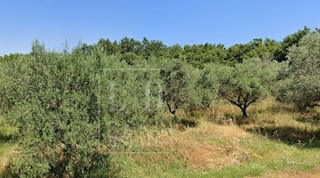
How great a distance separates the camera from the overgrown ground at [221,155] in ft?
43.5

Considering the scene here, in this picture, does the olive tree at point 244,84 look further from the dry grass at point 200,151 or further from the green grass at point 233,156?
the dry grass at point 200,151

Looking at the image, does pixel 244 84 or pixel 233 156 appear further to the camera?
pixel 244 84

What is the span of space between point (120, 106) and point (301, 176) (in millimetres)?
7456

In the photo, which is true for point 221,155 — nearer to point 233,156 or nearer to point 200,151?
point 233,156

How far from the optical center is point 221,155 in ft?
55.5

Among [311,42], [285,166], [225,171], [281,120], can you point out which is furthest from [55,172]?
[281,120]

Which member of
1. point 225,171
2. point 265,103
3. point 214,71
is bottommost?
point 225,171

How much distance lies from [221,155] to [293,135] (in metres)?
9.47

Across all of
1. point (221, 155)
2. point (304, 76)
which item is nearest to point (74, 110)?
point (221, 155)

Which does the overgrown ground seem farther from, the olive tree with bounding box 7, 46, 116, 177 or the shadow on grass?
the olive tree with bounding box 7, 46, 116, 177

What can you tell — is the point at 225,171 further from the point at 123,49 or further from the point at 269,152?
the point at 123,49

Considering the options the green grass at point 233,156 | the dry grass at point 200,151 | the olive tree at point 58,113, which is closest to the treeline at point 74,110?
the olive tree at point 58,113

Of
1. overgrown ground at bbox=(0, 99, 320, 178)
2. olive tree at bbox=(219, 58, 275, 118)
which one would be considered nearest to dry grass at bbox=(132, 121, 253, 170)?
overgrown ground at bbox=(0, 99, 320, 178)

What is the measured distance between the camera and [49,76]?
1099 cm
